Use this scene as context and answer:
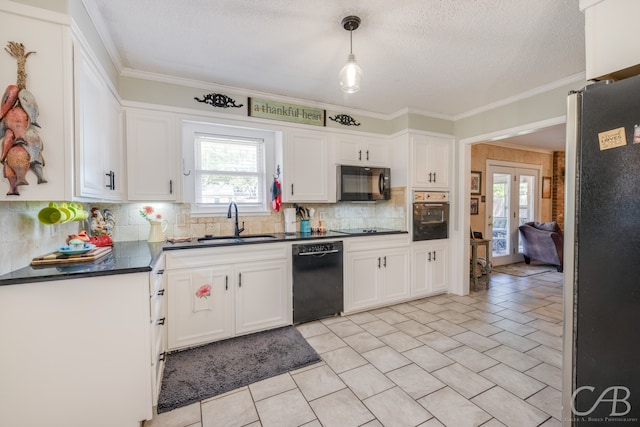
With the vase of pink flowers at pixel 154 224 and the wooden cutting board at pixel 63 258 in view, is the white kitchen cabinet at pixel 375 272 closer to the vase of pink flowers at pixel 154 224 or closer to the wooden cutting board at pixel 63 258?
the vase of pink flowers at pixel 154 224

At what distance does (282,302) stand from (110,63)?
2.54 meters

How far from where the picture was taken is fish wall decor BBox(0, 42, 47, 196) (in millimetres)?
1313

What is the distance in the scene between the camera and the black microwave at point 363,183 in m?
3.46

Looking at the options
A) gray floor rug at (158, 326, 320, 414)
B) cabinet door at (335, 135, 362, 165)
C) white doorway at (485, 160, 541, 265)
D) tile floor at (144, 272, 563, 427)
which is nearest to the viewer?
tile floor at (144, 272, 563, 427)

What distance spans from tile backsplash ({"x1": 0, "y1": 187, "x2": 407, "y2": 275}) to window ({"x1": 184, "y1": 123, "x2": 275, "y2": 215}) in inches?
6.6

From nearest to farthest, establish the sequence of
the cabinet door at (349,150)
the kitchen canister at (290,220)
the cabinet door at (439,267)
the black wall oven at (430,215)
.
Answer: the kitchen canister at (290,220)
the cabinet door at (349,150)
the black wall oven at (430,215)
the cabinet door at (439,267)

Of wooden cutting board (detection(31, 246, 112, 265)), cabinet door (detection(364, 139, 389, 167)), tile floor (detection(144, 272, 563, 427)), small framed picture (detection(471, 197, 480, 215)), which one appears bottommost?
tile floor (detection(144, 272, 563, 427))

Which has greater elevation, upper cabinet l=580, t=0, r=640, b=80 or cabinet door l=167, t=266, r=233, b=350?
upper cabinet l=580, t=0, r=640, b=80

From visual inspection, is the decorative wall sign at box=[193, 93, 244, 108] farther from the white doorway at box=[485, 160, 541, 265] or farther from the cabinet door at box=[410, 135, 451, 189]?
the white doorway at box=[485, 160, 541, 265]

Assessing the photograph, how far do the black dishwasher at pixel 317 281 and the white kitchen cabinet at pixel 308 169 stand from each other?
693 mm

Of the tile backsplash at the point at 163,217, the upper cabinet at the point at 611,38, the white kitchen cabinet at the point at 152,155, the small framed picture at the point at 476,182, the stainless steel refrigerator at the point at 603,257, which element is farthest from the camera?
the small framed picture at the point at 476,182

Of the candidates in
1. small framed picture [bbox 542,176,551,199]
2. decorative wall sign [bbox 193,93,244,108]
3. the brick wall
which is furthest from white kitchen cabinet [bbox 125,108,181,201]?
the brick wall

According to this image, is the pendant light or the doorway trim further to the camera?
the doorway trim

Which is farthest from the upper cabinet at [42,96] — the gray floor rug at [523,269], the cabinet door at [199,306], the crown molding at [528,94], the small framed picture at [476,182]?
the gray floor rug at [523,269]
